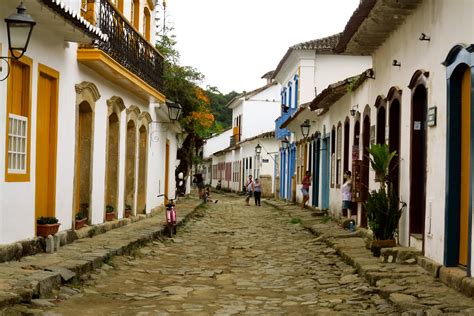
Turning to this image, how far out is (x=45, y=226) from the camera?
9609 millimetres

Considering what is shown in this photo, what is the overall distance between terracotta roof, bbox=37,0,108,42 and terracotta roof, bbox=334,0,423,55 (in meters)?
4.07

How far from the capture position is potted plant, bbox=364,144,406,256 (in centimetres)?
1037

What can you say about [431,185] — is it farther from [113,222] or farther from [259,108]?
[259,108]

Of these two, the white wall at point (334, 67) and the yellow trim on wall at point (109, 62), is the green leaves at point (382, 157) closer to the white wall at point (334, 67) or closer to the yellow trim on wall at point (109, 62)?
the yellow trim on wall at point (109, 62)

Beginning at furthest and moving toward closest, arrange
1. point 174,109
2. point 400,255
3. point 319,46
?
point 319,46, point 174,109, point 400,255

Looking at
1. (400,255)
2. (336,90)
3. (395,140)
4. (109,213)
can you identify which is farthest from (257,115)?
(400,255)

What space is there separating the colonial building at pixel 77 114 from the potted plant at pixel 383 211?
483 centimetres

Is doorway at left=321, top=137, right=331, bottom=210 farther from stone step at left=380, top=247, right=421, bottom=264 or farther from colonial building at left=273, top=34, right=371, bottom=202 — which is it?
stone step at left=380, top=247, right=421, bottom=264

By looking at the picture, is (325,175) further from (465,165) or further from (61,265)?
(61,265)

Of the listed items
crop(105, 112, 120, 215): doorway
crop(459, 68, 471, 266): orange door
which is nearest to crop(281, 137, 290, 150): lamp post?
crop(105, 112, 120, 215): doorway

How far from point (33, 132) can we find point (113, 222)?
4843 mm

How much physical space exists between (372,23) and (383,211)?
10.2 ft

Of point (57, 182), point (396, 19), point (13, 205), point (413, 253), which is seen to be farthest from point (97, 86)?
point (413, 253)

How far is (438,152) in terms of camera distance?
8.60 meters
